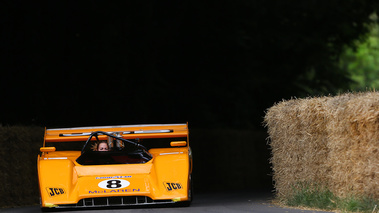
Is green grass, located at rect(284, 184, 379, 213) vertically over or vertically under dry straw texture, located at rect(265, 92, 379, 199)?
under

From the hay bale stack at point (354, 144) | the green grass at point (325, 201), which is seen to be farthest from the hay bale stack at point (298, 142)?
the hay bale stack at point (354, 144)

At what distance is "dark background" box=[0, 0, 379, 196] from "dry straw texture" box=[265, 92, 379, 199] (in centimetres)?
831

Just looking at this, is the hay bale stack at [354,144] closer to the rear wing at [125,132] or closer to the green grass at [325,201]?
the green grass at [325,201]

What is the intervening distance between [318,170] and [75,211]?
4235 mm

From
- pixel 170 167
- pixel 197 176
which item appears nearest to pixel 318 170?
pixel 170 167

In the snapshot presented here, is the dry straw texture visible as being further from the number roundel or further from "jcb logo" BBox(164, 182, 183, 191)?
the number roundel

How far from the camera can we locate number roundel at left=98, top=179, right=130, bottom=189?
12.6 meters

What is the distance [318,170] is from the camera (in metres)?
13.1

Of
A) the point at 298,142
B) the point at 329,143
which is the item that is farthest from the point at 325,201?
the point at 298,142

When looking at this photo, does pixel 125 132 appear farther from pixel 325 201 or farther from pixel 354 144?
pixel 354 144

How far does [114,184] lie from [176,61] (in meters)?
15.9

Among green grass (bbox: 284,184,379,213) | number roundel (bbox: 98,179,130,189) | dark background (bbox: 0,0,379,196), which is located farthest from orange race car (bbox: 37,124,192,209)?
dark background (bbox: 0,0,379,196)

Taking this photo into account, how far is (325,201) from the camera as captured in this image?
12.5 metres

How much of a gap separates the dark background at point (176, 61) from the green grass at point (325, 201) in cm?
911
